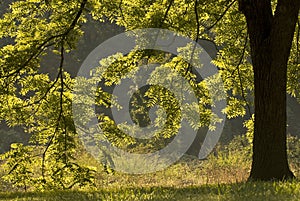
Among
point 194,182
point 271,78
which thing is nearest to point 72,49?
point 271,78

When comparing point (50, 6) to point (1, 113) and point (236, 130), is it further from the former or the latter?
point (236, 130)

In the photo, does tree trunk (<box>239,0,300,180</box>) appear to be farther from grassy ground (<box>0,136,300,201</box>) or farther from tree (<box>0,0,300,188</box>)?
grassy ground (<box>0,136,300,201</box>)

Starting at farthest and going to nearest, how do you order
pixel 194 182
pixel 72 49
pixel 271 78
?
pixel 194 182 → pixel 72 49 → pixel 271 78

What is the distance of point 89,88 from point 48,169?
9.55 feet

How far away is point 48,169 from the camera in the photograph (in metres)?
13.9

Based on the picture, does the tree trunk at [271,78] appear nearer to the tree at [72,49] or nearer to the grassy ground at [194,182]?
the tree at [72,49]

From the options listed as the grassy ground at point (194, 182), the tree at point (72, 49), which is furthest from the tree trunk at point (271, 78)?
the grassy ground at point (194, 182)

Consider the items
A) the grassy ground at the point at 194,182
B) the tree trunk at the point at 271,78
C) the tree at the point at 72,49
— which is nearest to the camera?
the grassy ground at the point at 194,182

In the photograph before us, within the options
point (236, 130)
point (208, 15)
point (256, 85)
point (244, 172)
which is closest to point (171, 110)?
point (208, 15)

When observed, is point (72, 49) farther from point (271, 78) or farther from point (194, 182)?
point (194, 182)

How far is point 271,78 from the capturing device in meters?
9.49

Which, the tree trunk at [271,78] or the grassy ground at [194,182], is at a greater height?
the tree trunk at [271,78]

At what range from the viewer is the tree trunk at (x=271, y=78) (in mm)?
9438

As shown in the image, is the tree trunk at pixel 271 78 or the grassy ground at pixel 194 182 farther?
the tree trunk at pixel 271 78
